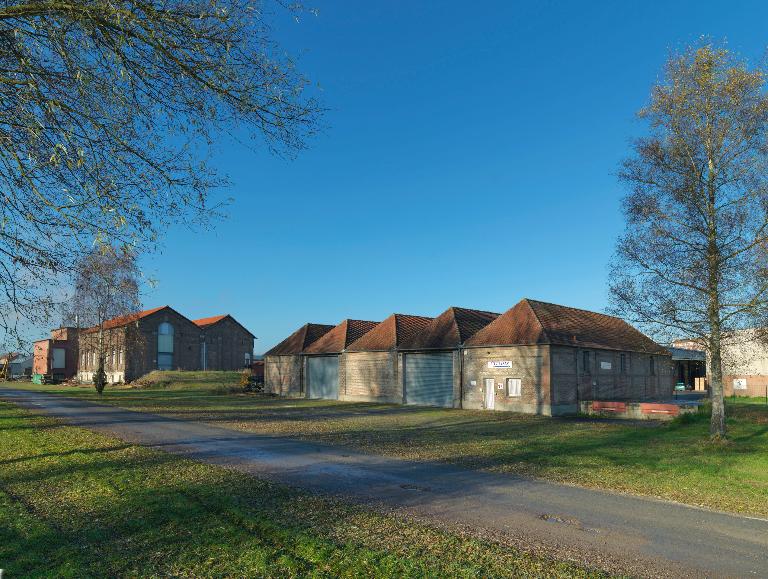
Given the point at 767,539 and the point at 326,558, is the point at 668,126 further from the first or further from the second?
the point at 326,558

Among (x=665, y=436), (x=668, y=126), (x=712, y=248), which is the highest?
(x=668, y=126)

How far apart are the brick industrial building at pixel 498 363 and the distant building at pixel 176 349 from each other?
29047 mm

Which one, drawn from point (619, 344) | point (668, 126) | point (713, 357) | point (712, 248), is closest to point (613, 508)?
point (713, 357)

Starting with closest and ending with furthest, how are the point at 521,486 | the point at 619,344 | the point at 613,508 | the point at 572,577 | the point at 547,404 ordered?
1. the point at 572,577
2. the point at 613,508
3. the point at 521,486
4. the point at 547,404
5. the point at 619,344

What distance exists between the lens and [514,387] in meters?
32.1

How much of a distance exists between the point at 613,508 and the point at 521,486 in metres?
2.12

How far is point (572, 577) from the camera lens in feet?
20.5

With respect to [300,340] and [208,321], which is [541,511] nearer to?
[300,340]

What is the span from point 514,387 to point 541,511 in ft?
76.8

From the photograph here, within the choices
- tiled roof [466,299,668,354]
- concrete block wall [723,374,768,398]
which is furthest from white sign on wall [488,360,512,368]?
concrete block wall [723,374,768,398]

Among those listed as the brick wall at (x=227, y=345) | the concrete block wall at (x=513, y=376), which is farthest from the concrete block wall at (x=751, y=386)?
the brick wall at (x=227, y=345)

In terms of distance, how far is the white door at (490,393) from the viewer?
1296 inches

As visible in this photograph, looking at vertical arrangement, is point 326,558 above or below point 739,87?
below

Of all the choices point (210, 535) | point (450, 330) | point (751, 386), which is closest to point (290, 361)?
point (450, 330)
